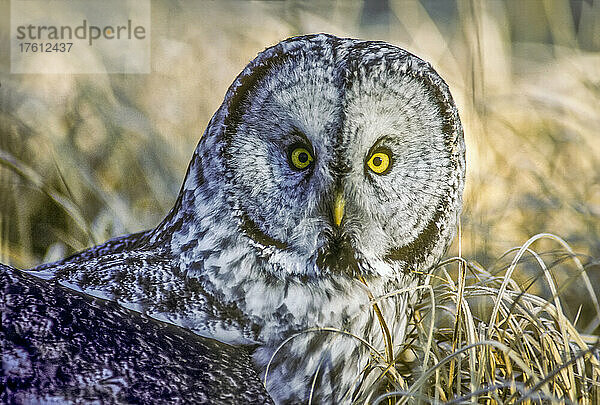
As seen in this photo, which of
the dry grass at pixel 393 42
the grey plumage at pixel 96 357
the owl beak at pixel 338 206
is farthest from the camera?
the dry grass at pixel 393 42

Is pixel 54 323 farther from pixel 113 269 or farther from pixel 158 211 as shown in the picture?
pixel 158 211

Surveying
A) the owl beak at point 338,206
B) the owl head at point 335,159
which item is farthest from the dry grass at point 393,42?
the owl beak at point 338,206

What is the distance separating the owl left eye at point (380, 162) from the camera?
2.93 feet

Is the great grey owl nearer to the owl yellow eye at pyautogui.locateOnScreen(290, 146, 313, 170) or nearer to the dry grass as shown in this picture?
the owl yellow eye at pyautogui.locateOnScreen(290, 146, 313, 170)

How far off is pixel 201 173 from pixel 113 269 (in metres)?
0.22

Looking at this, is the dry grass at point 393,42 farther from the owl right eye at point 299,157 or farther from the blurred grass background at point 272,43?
the owl right eye at point 299,157

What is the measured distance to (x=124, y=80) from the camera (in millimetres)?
1198

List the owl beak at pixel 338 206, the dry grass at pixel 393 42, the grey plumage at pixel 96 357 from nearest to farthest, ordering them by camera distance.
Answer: the grey plumage at pixel 96 357
the owl beak at pixel 338 206
the dry grass at pixel 393 42

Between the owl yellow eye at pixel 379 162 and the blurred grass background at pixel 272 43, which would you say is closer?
the owl yellow eye at pixel 379 162

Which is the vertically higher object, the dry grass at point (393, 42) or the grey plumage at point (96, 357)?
the dry grass at point (393, 42)

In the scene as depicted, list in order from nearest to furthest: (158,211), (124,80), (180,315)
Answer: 1. (180,315)
2. (124,80)
3. (158,211)

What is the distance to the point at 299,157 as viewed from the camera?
0.89 m

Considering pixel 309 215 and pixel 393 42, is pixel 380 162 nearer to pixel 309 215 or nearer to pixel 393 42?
pixel 309 215

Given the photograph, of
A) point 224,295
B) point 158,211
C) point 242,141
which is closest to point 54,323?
point 224,295
